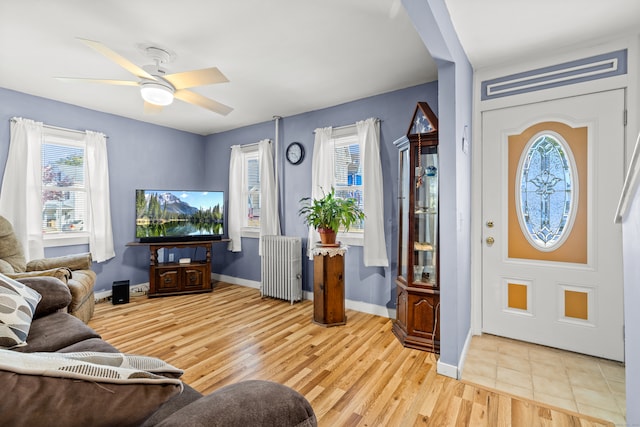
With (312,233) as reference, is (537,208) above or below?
above

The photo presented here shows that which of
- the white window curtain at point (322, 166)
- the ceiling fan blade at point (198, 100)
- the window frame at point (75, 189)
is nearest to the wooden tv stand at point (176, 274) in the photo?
the window frame at point (75, 189)

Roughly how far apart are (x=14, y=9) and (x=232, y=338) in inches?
116

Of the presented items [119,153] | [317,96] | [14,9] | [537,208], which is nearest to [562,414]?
[537,208]

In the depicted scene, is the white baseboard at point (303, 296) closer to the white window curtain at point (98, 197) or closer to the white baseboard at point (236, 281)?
the white baseboard at point (236, 281)

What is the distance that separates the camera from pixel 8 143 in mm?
3322

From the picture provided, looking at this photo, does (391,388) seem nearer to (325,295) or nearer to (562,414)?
(562,414)

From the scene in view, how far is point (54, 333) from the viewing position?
1.63 metres

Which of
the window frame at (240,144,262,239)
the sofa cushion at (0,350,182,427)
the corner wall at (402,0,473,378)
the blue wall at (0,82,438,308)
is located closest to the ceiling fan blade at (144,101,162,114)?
the blue wall at (0,82,438,308)

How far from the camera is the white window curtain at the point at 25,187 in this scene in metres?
3.28

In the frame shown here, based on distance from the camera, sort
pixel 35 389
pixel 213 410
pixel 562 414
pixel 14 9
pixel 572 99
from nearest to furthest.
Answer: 1. pixel 35 389
2. pixel 213 410
3. pixel 562 414
4. pixel 14 9
5. pixel 572 99

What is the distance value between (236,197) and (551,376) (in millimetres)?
4259

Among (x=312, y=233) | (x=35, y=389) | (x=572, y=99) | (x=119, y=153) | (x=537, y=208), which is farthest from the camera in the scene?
(x=119, y=153)

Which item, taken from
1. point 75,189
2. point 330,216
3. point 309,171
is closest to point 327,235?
point 330,216

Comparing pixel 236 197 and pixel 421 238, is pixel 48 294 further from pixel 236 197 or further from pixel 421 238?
pixel 236 197
